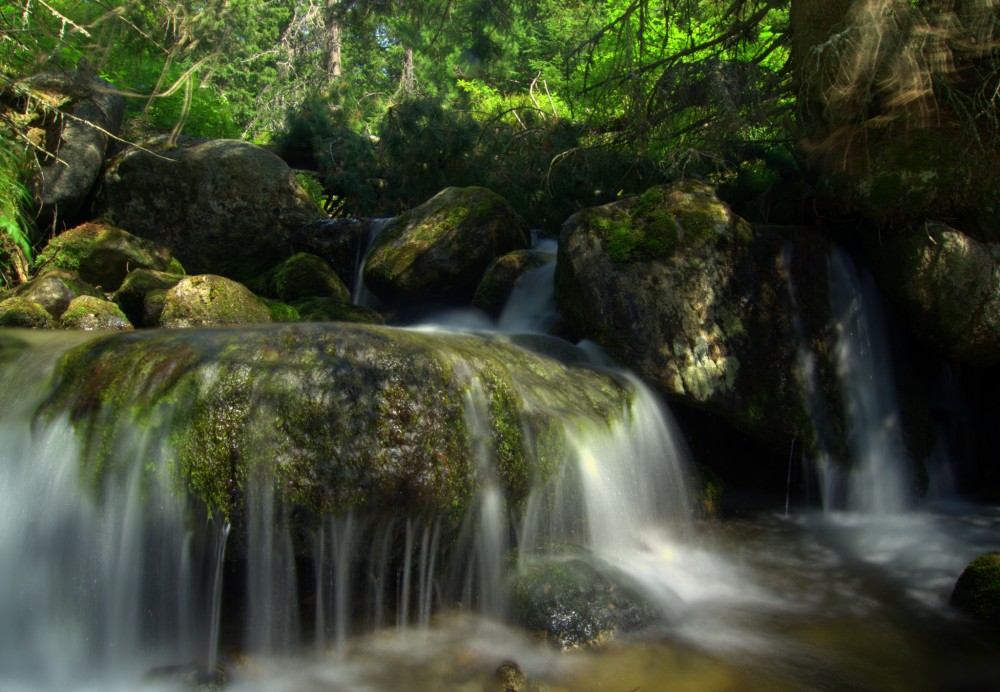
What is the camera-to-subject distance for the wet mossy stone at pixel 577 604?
3.76m

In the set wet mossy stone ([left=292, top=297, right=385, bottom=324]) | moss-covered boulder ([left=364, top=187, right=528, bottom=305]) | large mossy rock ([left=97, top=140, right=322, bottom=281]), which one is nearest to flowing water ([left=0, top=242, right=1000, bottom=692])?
wet mossy stone ([left=292, top=297, right=385, bottom=324])

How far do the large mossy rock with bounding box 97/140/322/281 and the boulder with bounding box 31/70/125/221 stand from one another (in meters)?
0.44

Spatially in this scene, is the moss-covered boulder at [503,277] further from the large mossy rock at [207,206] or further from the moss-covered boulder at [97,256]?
Answer: the moss-covered boulder at [97,256]

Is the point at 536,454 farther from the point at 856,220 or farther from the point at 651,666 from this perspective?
the point at 856,220

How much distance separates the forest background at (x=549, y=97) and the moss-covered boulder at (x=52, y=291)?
56 centimetres

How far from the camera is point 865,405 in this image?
6285mm

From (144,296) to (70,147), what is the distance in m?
3.74

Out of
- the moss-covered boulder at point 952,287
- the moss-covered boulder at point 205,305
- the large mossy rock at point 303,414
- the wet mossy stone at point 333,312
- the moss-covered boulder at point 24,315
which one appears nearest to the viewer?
the large mossy rock at point 303,414

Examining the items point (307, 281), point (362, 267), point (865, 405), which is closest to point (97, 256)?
point (307, 281)

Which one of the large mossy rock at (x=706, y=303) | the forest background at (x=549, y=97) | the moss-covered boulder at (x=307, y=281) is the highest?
the forest background at (x=549, y=97)

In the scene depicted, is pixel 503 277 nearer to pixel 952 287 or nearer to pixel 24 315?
pixel 952 287

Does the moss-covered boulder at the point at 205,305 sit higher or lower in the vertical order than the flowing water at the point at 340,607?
higher

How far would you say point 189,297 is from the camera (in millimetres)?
7199

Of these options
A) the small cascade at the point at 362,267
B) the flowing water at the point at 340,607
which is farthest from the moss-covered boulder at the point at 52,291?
the flowing water at the point at 340,607
